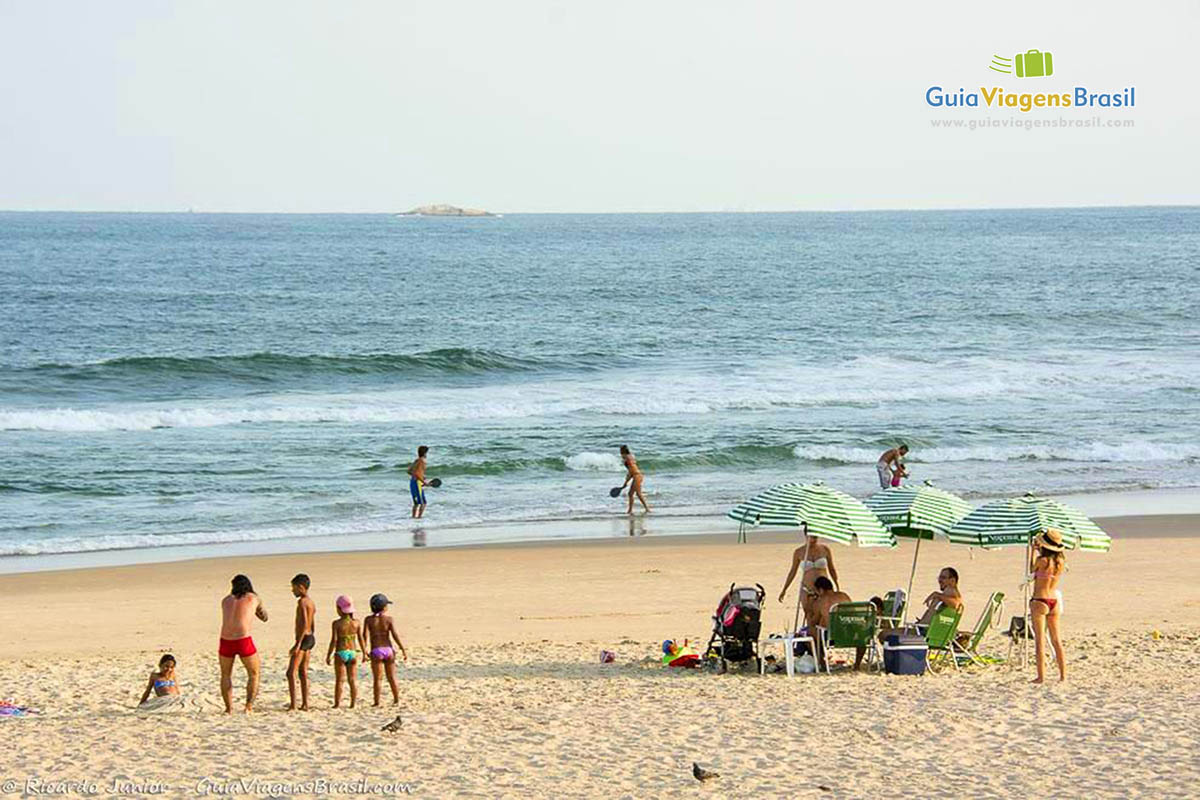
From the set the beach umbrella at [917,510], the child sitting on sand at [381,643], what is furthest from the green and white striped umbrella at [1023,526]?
the child sitting on sand at [381,643]

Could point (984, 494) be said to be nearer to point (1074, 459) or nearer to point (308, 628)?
point (1074, 459)

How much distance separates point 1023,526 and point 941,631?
129 centimetres

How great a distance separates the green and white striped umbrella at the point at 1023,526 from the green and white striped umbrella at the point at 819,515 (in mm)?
713

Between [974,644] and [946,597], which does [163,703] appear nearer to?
[946,597]

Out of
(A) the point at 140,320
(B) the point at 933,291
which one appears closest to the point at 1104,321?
(B) the point at 933,291

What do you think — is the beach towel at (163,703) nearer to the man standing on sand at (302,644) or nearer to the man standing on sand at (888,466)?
the man standing on sand at (302,644)

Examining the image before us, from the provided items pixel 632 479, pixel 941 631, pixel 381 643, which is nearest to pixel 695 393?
pixel 632 479

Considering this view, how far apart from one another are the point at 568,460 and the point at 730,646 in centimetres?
1362

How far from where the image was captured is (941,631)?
1247 cm

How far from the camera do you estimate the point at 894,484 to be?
21297 mm

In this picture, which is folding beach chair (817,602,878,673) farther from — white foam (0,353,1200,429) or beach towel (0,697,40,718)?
white foam (0,353,1200,429)

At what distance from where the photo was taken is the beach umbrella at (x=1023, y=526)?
1191 centimetres

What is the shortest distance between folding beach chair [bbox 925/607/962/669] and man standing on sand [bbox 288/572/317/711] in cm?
544

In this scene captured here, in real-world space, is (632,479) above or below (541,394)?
below
